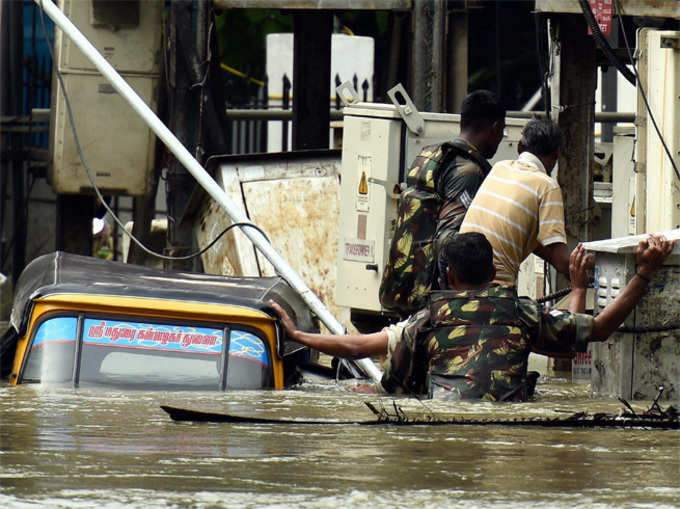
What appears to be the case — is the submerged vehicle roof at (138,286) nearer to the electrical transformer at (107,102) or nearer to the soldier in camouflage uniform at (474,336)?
the soldier in camouflage uniform at (474,336)

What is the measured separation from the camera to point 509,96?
1041 inches

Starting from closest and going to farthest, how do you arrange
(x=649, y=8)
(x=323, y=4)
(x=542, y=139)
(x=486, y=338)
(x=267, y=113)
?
(x=486, y=338) < (x=542, y=139) < (x=649, y=8) < (x=323, y=4) < (x=267, y=113)

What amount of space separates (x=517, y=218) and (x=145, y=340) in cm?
197

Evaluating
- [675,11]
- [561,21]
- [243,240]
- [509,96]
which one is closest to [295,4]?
[243,240]

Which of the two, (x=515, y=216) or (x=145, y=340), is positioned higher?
(x=515, y=216)

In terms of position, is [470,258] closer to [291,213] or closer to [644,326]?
[644,326]

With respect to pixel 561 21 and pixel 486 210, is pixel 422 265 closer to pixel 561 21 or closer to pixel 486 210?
pixel 486 210

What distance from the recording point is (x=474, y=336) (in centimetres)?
705

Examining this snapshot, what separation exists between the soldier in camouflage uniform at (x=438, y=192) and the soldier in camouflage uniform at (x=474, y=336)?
1.10m

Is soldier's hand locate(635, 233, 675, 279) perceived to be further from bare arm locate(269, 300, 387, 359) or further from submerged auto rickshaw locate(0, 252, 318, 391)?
submerged auto rickshaw locate(0, 252, 318, 391)

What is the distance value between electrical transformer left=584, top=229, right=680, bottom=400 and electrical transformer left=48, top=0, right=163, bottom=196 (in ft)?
21.7

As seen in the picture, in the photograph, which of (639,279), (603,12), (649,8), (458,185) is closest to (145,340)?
(458,185)

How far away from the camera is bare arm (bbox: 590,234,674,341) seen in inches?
287

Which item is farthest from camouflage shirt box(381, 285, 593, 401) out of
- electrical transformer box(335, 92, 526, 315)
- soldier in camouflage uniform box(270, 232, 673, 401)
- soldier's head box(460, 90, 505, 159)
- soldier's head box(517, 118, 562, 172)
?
electrical transformer box(335, 92, 526, 315)
